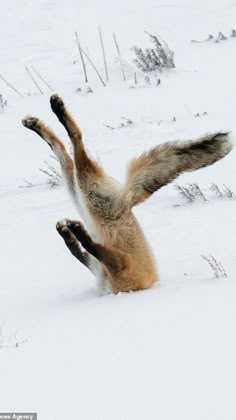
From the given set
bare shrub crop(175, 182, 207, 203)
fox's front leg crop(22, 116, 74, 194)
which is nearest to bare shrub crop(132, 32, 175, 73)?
bare shrub crop(175, 182, 207, 203)

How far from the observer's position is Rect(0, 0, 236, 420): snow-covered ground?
332cm

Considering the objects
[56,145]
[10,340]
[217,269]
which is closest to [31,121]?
[56,145]

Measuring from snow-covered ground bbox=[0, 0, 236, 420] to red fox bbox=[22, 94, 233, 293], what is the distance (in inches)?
8.9

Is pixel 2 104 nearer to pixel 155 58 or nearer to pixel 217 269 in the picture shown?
pixel 155 58

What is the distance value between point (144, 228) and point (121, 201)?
1.46 metres

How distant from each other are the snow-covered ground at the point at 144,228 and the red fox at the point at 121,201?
0.23m

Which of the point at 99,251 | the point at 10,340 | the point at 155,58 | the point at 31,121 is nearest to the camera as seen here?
the point at 10,340

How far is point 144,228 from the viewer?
263 inches

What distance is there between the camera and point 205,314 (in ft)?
13.3

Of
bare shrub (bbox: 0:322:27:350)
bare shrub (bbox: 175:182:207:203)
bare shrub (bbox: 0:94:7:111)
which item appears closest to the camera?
bare shrub (bbox: 0:322:27:350)

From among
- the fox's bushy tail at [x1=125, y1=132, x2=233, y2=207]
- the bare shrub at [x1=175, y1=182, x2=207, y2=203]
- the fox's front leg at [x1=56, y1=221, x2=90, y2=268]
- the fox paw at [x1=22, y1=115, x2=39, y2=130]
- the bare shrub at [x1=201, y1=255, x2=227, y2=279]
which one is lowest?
the bare shrub at [x1=175, y1=182, x2=207, y2=203]

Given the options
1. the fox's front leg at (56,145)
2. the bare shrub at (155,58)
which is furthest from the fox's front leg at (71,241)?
the bare shrub at (155,58)

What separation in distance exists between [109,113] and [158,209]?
2.89 m

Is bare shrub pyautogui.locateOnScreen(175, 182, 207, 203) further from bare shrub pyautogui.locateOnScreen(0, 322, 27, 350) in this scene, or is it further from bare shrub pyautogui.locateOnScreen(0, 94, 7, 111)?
bare shrub pyautogui.locateOnScreen(0, 94, 7, 111)
